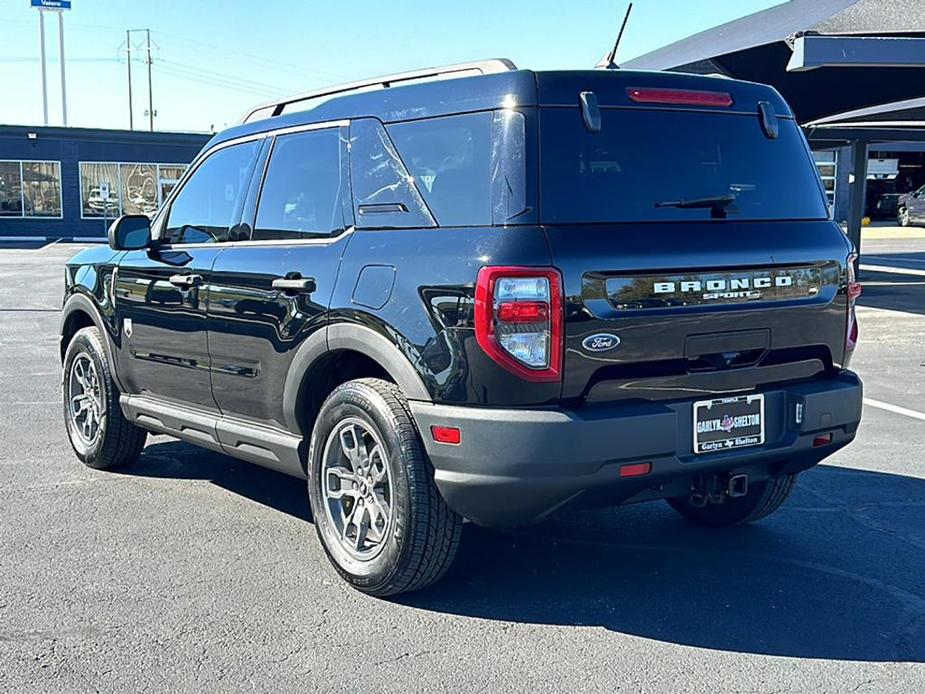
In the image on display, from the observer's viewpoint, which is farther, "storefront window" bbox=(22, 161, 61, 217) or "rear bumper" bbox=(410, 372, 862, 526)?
"storefront window" bbox=(22, 161, 61, 217)

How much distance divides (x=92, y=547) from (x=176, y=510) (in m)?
0.66

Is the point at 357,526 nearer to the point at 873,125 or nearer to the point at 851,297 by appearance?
the point at 851,297

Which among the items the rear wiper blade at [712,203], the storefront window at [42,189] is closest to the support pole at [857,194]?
the rear wiper blade at [712,203]

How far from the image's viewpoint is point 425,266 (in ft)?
12.8

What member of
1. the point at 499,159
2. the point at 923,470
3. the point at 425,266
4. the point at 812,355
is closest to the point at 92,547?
the point at 425,266

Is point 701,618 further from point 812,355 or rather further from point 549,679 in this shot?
point 812,355

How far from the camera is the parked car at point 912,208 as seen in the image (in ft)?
139

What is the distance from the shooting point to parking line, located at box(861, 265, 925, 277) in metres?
22.3

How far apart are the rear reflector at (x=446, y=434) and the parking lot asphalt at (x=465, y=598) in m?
0.74

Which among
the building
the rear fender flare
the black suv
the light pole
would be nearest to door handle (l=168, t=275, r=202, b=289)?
the black suv

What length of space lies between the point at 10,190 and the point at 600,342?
4203 cm

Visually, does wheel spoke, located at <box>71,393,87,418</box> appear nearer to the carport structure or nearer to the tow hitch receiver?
the tow hitch receiver

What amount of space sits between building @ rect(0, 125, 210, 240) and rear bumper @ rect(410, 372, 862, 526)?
129 feet

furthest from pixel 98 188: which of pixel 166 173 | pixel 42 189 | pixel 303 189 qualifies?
pixel 303 189
